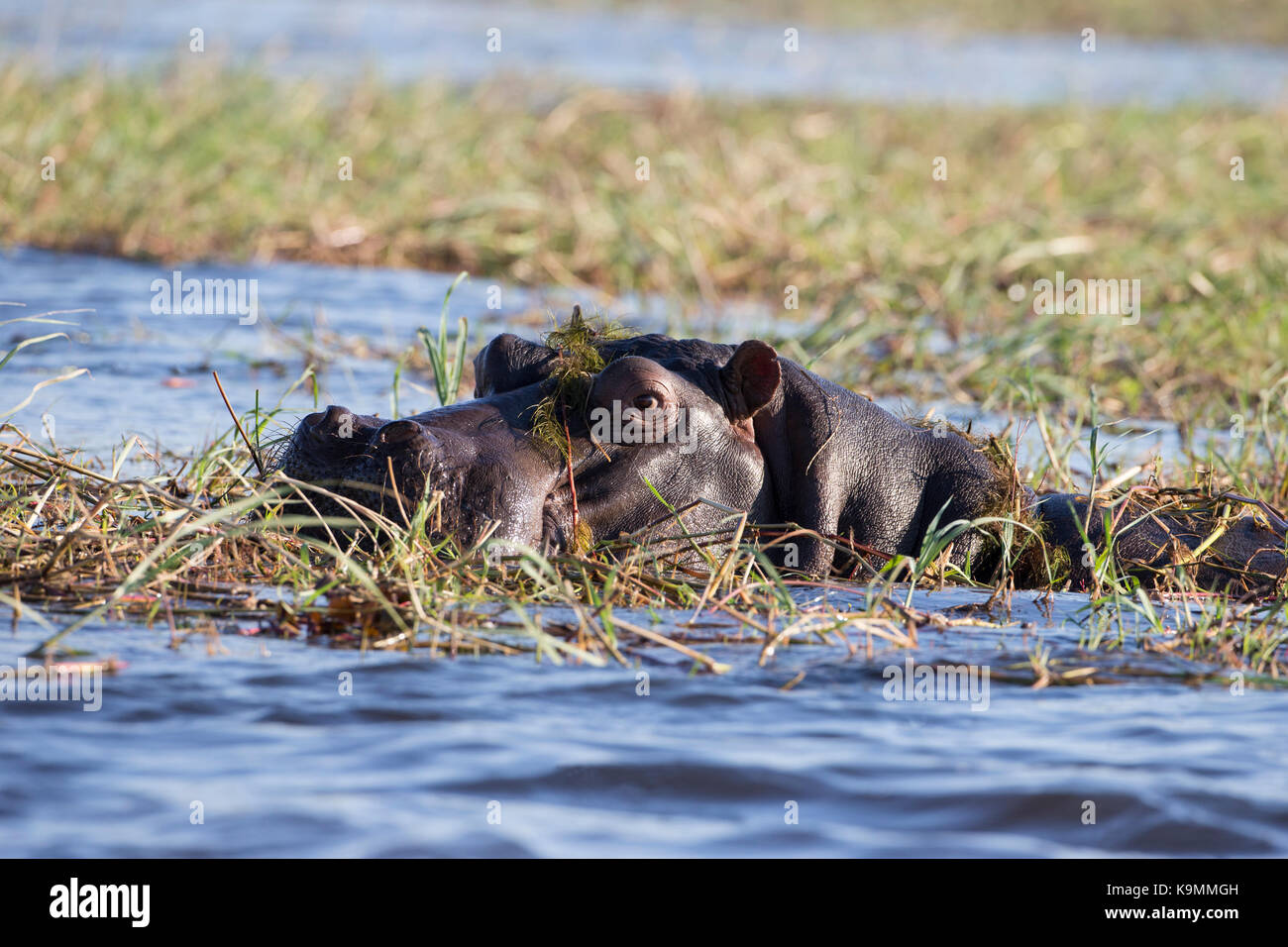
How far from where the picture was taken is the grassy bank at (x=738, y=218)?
8.72m

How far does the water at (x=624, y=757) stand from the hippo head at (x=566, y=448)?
513 millimetres

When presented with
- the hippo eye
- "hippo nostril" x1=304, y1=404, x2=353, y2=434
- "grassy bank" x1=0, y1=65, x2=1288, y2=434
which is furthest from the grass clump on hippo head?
"grassy bank" x1=0, y1=65, x2=1288, y2=434

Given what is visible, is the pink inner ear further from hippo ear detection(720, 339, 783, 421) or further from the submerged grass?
the submerged grass

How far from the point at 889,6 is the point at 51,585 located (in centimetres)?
2787

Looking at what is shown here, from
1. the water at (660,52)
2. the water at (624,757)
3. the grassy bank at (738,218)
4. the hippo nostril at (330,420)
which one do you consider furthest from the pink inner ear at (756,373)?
the water at (660,52)

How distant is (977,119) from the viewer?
1716 centimetres

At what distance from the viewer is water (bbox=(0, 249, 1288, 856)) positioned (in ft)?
10.00

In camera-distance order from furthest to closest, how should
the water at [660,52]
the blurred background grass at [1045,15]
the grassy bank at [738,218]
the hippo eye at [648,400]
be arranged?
1. the blurred background grass at [1045,15]
2. the water at [660,52]
3. the grassy bank at [738,218]
4. the hippo eye at [648,400]

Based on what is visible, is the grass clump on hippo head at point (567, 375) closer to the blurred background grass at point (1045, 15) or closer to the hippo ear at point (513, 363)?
the hippo ear at point (513, 363)

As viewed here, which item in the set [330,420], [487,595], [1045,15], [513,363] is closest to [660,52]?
[1045,15]

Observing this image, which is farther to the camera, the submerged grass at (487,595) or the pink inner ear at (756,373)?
the pink inner ear at (756,373)

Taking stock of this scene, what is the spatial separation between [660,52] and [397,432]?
21.5 metres

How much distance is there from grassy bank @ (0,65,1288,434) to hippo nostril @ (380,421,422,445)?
11.2 feet
